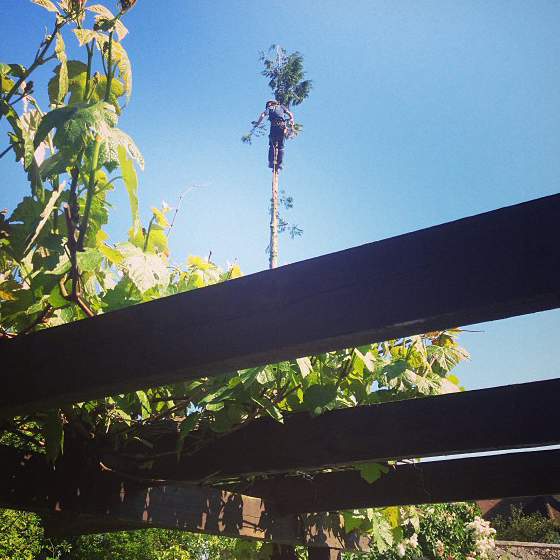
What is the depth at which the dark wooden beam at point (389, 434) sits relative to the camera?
2092mm

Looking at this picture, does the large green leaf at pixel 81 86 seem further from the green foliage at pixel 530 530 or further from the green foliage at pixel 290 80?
the green foliage at pixel 530 530

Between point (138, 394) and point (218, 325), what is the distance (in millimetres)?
942

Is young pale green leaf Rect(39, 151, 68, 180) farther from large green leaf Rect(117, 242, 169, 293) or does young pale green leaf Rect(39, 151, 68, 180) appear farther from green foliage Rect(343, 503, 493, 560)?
green foliage Rect(343, 503, 493, 560)

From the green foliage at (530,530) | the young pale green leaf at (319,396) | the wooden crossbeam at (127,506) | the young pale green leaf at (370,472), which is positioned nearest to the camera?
the young pale green leaf at (319,396)

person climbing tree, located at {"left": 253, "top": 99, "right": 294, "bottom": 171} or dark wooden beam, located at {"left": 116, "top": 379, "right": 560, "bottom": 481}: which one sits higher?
person climbing tree, located at {"left": 253, "top": 99, "right": 294, "bottom": 171}

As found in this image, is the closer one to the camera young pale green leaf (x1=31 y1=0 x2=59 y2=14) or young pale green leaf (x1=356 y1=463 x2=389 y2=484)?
young pale green leaf (x1=31 y1=0 x2=59 y2=14)

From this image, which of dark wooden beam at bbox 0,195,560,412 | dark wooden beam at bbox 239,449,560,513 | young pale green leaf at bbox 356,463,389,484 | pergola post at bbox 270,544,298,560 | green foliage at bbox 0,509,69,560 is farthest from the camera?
green foliage at bbox 0,509,69,560

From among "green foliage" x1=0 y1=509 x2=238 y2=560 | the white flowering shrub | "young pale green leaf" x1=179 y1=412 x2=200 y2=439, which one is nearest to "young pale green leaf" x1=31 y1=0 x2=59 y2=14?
"young pale green leaf" x1=179 y1=412 x2=200 y2=439

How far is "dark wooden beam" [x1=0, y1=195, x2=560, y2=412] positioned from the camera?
0.94m

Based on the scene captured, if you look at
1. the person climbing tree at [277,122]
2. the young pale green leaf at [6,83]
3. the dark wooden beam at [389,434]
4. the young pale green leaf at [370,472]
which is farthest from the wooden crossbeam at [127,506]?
the person climbing tree at [277,122]

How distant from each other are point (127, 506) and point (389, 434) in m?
1.22

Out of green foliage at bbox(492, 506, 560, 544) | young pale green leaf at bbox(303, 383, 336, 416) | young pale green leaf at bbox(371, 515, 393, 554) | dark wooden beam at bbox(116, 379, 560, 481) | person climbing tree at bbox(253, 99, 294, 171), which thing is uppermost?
person climbing tree at bbox(253, 99, 294, 171)

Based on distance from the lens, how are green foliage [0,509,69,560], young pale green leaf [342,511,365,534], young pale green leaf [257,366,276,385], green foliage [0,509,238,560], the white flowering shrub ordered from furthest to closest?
the white flowering shrub, green foliage [0,509,238,560], green foliage [0,509,69,560], young pale green leaf [342,511,365,534], young pale green leaf [257,366,276,385]

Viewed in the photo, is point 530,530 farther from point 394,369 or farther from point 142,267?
point 142,267
